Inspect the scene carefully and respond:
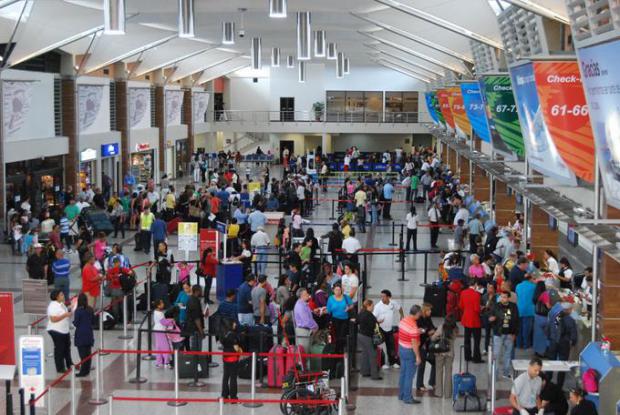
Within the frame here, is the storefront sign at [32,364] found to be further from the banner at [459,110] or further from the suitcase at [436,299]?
the banner at [459,110]

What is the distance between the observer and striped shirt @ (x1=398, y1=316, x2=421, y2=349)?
11.5 metres

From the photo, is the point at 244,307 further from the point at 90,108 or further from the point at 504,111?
the point at 90,108

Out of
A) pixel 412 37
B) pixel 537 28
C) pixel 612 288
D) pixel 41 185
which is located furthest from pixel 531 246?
pixel 41 185

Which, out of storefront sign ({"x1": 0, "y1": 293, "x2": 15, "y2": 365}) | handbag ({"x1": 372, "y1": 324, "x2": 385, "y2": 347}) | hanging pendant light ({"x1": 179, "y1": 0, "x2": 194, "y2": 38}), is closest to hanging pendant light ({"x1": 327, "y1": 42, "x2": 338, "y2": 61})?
hanging pendant light ({"x1": 179, "y1": 0, "x2": 194, "y2": 38})

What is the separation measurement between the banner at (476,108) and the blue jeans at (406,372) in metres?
8.84

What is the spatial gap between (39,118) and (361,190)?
10210 millimetres

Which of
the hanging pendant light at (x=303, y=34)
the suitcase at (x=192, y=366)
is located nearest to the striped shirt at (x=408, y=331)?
the suitcase at (x=192, y=366)

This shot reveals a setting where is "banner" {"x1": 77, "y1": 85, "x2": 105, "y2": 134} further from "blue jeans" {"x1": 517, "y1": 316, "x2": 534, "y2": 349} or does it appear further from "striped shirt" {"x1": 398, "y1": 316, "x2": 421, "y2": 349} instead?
"striped shirt" {"x1": 398, "y1": 316, "x2": 421, "y2": 349}

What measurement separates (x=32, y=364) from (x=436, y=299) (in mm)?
8137

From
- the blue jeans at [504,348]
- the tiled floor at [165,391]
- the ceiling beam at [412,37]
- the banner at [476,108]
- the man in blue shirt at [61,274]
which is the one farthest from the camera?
the ceiling beam at [412,37]

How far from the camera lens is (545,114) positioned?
36.4 feet

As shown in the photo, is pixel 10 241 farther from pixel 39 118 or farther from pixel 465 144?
pixel 465 144

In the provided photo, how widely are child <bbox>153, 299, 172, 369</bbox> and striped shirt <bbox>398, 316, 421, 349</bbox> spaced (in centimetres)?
326

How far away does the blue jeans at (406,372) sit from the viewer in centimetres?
1154
